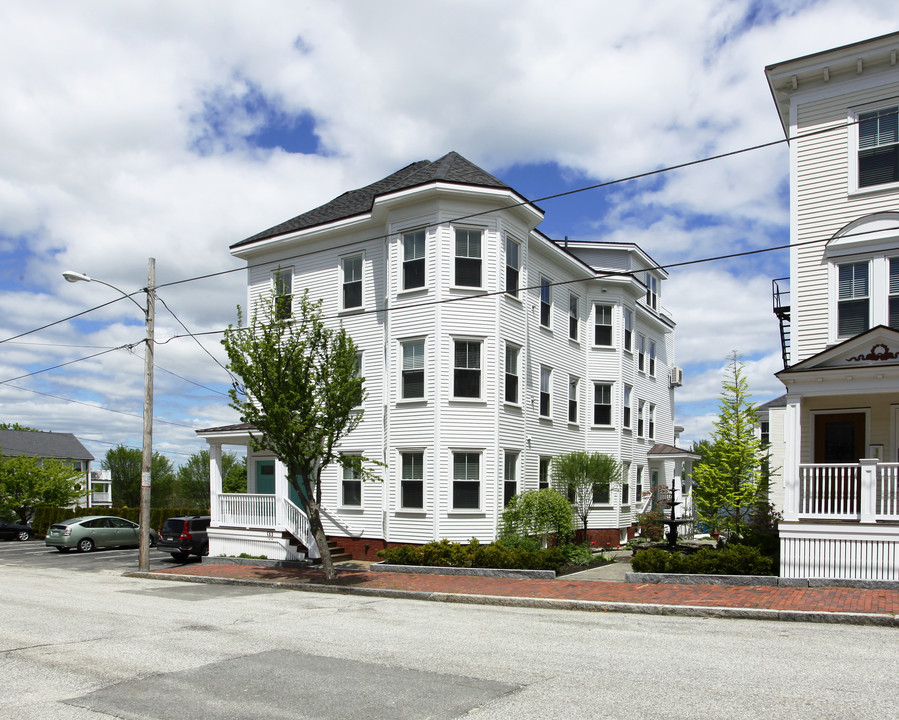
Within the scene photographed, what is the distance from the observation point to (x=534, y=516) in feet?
67.9

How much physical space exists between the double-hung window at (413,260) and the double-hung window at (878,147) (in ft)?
36.7

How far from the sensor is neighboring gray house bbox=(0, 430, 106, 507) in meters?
75.5

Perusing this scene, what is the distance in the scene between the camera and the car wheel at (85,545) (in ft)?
102

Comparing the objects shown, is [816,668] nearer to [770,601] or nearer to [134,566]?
[770,601]

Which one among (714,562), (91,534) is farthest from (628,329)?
(91,534)

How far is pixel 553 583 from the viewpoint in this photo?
647 inches

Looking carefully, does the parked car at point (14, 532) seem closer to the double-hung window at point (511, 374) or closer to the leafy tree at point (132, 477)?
the double-hung window at point (511, 374)

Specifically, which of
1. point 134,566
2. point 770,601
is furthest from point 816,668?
point 134,566

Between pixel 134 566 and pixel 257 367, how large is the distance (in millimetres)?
11984

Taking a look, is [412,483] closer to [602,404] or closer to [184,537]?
[184,537]

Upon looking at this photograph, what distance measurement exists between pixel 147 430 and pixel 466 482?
30.7 ft

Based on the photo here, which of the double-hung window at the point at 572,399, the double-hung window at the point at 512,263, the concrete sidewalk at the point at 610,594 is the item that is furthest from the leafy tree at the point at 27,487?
the double-hung window at the point at 512,263

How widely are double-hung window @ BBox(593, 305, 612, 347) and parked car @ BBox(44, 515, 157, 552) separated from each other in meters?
20.9

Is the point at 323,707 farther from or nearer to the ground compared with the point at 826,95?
nearer to the ground
